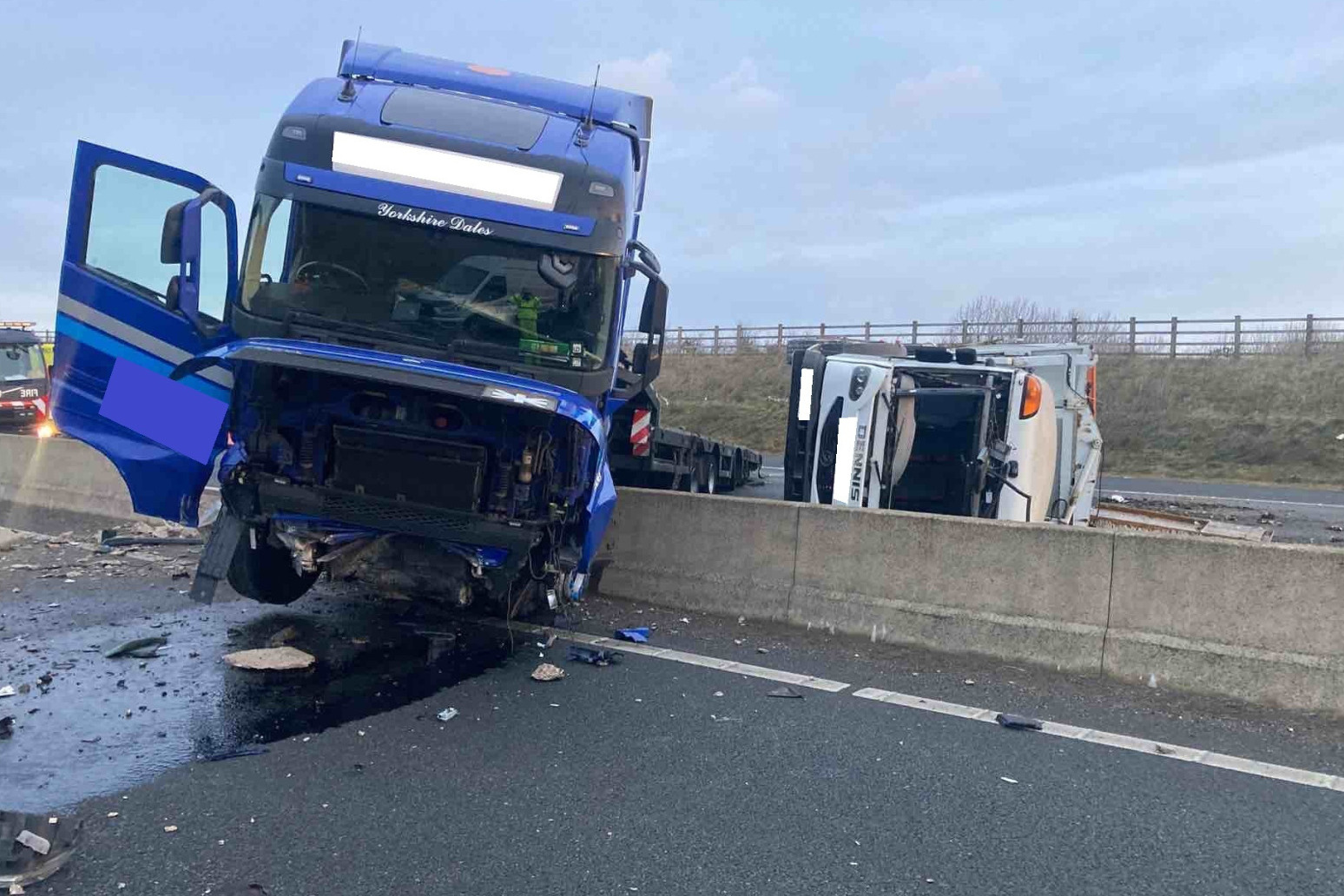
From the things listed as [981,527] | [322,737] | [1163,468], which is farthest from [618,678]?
[1163,468]

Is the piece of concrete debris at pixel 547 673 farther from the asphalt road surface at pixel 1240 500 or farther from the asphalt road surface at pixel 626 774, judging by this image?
the asphalt road surface at pixel 1240 500

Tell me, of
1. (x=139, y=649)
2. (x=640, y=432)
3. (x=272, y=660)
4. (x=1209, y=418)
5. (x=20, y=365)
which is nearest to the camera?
(x=272, y=660)

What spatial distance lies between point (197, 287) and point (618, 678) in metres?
3.21

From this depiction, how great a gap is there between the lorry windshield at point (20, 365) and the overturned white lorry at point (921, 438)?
55.0 ft

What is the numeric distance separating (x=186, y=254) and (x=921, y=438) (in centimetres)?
659

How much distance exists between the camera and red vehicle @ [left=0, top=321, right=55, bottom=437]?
20656 millimetres

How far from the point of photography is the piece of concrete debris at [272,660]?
600 cm

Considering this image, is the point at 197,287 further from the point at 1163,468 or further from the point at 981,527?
the point at 1163,468

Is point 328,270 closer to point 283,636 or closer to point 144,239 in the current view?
point 144,239

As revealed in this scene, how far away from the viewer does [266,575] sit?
Answer: 22.8ft

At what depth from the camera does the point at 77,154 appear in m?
6.27

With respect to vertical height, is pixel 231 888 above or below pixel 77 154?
below

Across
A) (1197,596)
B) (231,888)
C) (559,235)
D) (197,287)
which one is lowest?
(231,888)

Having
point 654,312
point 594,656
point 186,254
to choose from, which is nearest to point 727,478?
point 654,312
